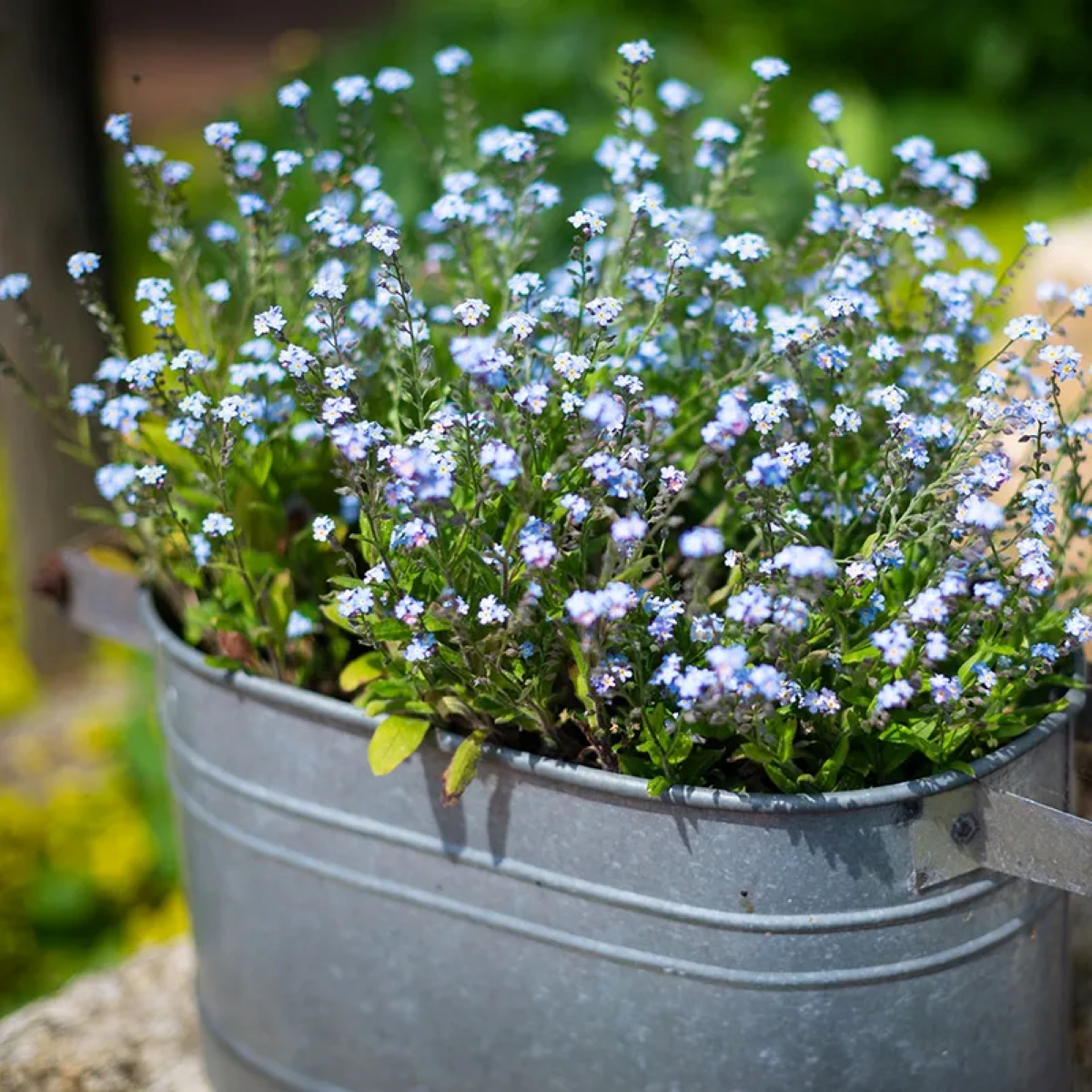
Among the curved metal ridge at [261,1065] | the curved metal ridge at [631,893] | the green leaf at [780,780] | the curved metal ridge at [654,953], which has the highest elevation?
the green leaf at [780,780]

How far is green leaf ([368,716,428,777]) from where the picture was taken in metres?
1.58

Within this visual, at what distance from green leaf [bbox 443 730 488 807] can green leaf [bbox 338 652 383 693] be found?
0.60ft

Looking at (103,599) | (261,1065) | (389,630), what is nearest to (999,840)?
(389,630)

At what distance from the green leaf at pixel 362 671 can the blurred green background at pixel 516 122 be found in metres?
1.38

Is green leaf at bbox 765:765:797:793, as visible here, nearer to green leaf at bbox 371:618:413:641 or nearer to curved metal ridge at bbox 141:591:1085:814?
curved metal ridge at bbox 141:591:1085:814

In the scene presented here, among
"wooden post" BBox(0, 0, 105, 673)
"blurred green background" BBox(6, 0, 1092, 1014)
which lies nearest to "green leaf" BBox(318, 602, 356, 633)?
"blurred green background" BBox(6, 0, 1092, 1014)

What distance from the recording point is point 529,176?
187 cm

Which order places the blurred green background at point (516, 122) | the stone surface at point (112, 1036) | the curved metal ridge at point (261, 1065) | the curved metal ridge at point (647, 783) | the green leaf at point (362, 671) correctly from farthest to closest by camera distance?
the blurred green background at point (516, 122)
the stone surface at point (112, 1036)
the curved metal ridge at point (261, 1065)
the green leaf at point (362, 671)
the curved metal ridge at point (647, 783)

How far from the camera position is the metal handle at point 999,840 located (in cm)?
146

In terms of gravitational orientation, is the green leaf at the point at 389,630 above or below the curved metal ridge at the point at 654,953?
above

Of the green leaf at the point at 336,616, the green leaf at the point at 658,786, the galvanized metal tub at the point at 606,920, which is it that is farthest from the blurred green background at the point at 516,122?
the green leaf at the point at 658,786

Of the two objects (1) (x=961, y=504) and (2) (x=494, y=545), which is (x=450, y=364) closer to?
(2) (x=494, y=545)

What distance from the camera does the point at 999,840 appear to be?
1495 millimetres

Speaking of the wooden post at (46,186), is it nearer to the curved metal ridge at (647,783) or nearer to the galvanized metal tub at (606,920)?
the galvanized metal tub at (606,920)
